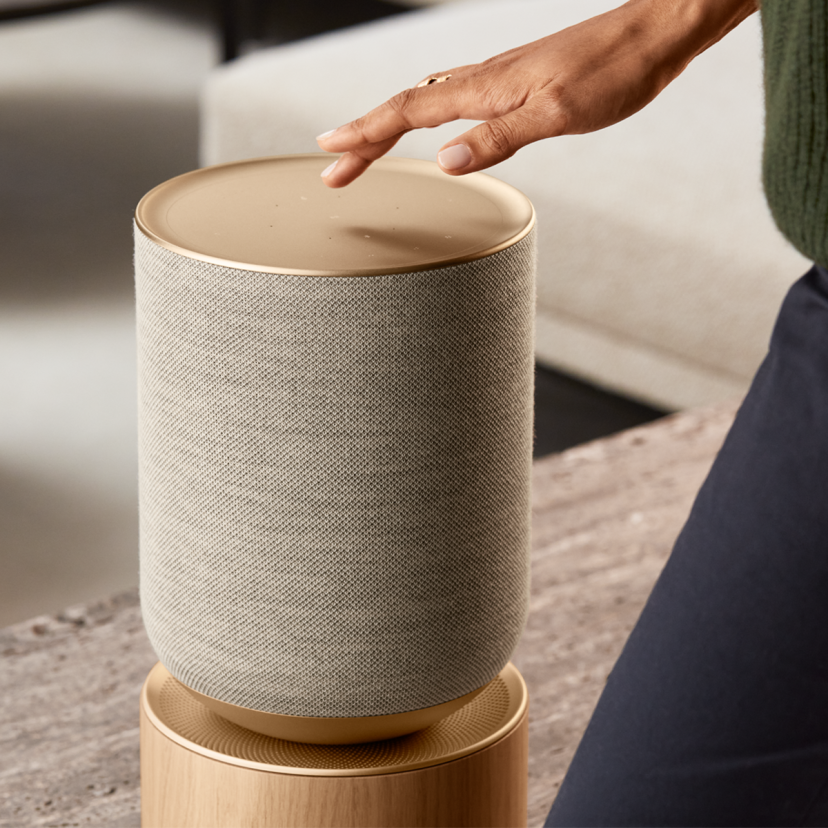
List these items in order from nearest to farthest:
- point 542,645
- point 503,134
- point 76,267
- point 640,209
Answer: point 503,134 < point 542,645 < point 640,209 < point 76,267

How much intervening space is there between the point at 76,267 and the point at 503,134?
2.32 metres

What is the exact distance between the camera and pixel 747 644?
771 mm

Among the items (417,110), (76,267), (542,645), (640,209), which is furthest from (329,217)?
(76,267)

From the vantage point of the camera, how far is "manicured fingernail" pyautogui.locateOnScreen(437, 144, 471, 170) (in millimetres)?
880

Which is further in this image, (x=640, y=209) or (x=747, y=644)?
(x=640, y=209)

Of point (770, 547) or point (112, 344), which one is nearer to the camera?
point (770, 547)

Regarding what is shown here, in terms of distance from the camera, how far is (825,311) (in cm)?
75

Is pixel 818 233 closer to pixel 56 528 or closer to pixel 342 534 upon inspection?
pixel 342 534

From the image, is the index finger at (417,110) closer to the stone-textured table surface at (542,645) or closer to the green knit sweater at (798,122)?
the green knit sweater at (798,122)

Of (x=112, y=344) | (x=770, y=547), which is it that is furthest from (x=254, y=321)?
(x=112, y=344)

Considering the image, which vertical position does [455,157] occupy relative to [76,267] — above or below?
above

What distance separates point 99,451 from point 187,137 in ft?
6.34

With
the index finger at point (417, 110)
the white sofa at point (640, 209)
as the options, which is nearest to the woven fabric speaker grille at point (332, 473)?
the index finger at point (417, 110)

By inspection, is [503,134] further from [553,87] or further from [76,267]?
[76,267]
